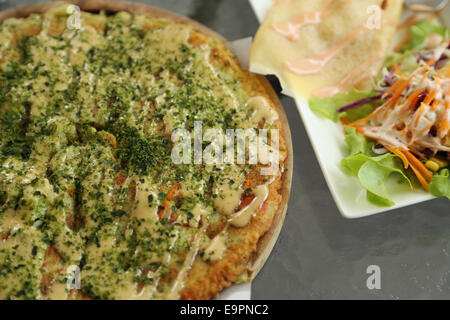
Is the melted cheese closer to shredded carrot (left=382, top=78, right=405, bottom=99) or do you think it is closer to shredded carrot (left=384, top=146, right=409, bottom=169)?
shredded carrot (left=382, top=78, right=405, bottom=99)

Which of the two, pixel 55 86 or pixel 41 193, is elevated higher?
pixel 55 86

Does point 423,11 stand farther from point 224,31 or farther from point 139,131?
point 139,131

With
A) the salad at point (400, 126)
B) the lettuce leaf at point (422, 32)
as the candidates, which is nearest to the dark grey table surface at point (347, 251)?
the salad at point (400, 126)

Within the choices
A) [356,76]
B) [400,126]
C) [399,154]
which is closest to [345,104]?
[356,76]
